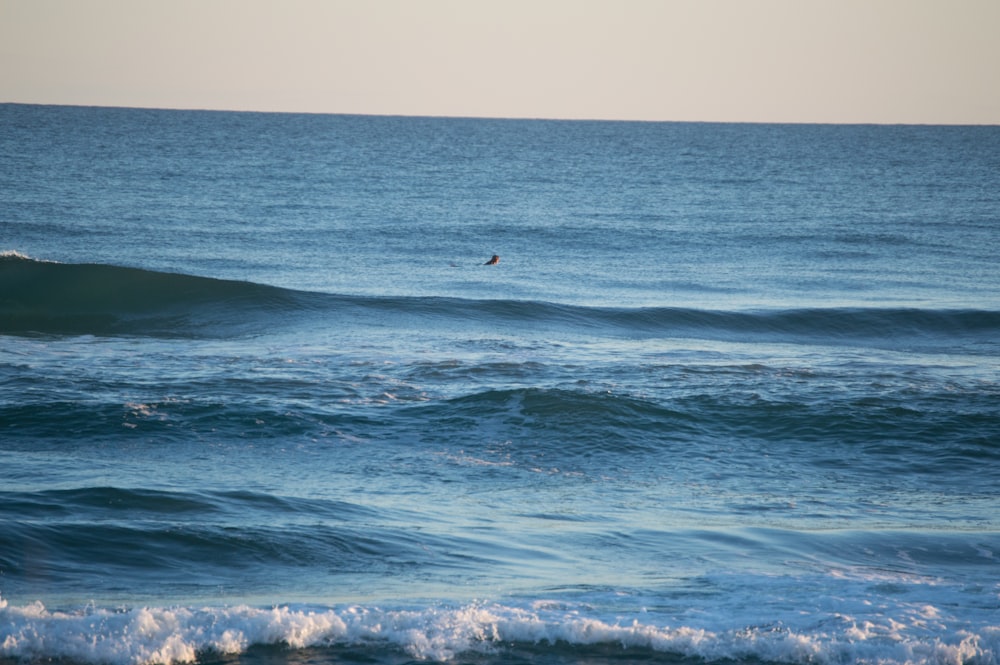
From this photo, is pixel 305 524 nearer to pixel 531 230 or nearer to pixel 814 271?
pixel 814 271

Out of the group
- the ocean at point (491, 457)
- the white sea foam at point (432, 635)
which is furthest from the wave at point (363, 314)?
the white sea foam at point (432, 635)

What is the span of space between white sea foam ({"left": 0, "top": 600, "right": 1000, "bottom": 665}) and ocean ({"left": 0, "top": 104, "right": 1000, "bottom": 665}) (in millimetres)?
18

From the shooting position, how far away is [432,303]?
1877cm

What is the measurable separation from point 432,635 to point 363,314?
1266cm

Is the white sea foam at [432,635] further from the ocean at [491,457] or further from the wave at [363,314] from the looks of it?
the wave at [363,314]

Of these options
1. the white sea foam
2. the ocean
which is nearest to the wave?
the ocean

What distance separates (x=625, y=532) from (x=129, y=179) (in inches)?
1643

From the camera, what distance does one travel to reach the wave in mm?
17156

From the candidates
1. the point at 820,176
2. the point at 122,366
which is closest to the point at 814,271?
the point at 122,366

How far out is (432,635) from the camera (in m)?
5.57

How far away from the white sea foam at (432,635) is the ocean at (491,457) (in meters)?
0.02

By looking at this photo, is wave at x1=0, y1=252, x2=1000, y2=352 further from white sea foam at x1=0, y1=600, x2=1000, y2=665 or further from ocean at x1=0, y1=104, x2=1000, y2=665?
white sea foam at x1=0, y1=600, x2=1000, y2=665

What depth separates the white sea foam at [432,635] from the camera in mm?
5320

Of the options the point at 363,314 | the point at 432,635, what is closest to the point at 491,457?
the point at 432,635
